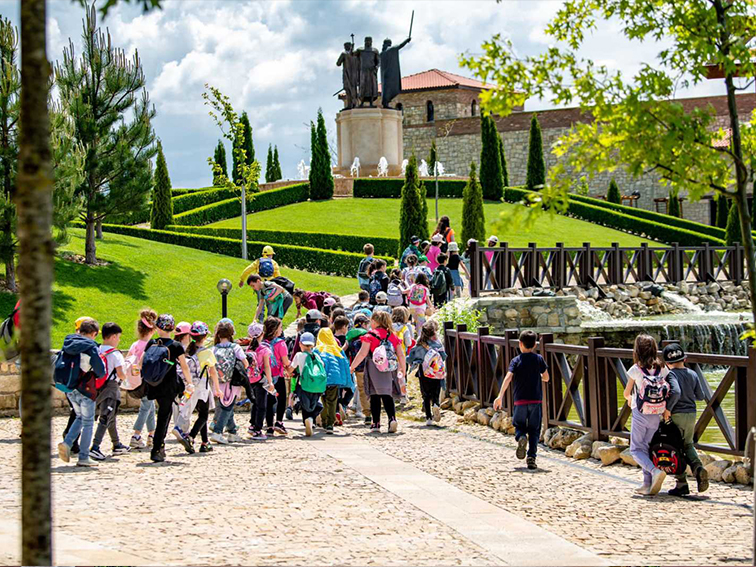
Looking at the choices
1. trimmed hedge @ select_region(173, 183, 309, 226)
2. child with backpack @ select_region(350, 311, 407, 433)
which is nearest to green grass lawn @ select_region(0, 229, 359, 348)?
child with backpack @ select_region(350, 311, 407, 433)

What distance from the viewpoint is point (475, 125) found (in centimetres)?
6775

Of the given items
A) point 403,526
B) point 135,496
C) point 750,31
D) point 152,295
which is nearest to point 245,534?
point 403,526

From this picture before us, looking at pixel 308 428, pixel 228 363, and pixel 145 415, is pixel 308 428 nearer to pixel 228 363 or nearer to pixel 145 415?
pixel 228 363

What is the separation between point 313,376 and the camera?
1086 cm

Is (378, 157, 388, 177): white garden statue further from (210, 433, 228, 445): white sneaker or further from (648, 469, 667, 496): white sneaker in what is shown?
(648, 469, 667, 496): white sneaker

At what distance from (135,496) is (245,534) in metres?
1.77

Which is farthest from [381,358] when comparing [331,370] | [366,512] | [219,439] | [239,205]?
[239,205]

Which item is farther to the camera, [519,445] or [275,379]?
[275,379]

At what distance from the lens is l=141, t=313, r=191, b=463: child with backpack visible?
357 inches

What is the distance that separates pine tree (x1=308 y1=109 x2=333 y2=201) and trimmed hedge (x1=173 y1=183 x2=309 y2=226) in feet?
2.51

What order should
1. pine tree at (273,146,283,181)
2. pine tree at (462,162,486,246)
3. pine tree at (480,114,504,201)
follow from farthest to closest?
pine tree at (273,146,283,181) < pine tree at (480,114,504,201) < pine tree at (462,162,486,246)

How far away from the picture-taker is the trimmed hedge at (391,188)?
157ft

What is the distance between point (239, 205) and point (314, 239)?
463 inches

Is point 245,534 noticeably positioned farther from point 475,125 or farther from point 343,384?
point 475,125
